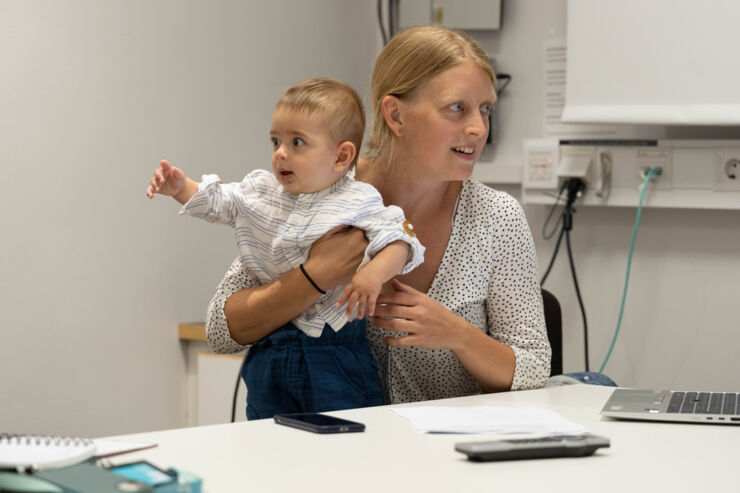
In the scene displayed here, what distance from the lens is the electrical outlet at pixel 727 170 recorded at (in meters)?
2.51

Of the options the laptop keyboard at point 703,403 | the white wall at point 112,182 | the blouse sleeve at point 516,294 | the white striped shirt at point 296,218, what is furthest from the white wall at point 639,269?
the white striped shirt at point 296,218

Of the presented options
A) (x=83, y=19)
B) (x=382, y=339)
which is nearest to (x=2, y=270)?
(x=83, y=19)

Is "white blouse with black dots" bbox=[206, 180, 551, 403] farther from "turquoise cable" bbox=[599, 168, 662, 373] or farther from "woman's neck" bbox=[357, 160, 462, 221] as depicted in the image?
"turquoise cable" bbox=[599, 168, 662, 373]

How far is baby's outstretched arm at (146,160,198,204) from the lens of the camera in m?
1.49

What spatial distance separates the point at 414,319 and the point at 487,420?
11.9 inches

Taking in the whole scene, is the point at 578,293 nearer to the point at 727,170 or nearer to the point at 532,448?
the point at 727,170

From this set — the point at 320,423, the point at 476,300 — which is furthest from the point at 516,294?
the point at 320,423

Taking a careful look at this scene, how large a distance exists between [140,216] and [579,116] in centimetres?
124

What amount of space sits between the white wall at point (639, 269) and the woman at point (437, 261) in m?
1.03

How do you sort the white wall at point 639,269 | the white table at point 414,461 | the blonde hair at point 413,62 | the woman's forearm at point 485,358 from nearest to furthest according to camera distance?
1. the white table at point 414,461
2. the woman's forearm at point 485,358
3. the blonde hair at point 413,62
4. the white wall at point 639,269

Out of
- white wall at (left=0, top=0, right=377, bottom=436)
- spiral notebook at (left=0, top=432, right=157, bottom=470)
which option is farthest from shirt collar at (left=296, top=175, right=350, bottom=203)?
white wall at (left=0, top=0, right=377, bottom=436)

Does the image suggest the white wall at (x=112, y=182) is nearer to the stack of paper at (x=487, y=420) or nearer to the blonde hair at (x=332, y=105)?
the blonde hair at (x=332, y=105)

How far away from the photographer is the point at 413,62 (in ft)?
5.68

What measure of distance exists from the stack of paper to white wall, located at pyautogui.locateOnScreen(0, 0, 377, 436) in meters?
1.10
